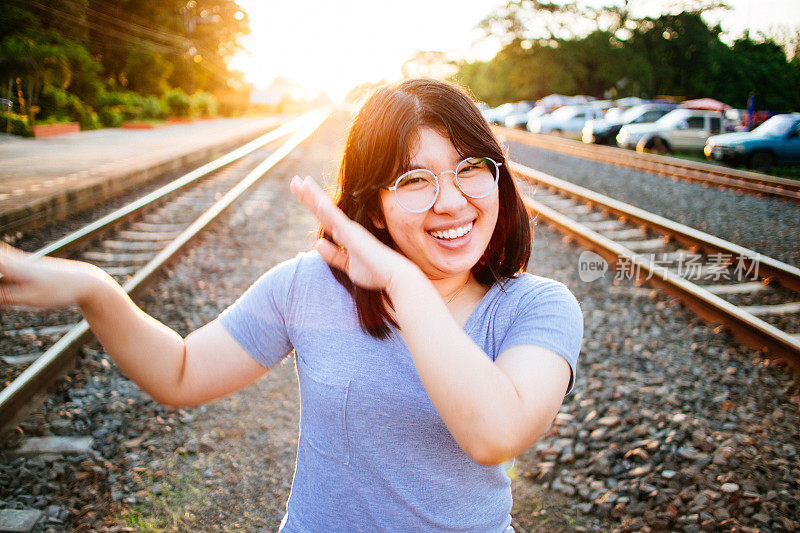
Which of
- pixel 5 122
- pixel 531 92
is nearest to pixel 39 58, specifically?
pixel 5 122

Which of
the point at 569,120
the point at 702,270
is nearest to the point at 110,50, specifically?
the point at 569,120

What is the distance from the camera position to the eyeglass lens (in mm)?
1284

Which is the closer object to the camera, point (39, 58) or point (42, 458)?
point (42, 458)

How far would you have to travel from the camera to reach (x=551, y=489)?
2.91 m

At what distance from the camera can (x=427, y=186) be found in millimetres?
1297

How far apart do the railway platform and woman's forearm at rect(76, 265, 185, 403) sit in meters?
6.80

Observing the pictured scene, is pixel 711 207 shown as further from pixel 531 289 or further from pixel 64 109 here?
pixel 64 109

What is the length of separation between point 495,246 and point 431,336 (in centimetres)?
60

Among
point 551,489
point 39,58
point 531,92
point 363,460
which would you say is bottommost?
point 551,489

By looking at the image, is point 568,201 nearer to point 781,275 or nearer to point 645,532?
point 781,275

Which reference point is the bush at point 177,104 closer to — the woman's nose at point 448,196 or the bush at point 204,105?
the bush at point 204,105

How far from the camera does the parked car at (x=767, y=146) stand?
12047 millimetres

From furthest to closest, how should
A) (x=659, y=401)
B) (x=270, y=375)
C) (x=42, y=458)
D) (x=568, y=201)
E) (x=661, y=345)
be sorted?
(x=568, y=201) → (x=661, y=345) → (x=270, y=375) → (x=659, y=401) → (x=42, y=458)

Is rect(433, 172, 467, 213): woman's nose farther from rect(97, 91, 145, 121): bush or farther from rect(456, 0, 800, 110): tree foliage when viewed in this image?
rect(456, 0, 800, 110): tree foliage
